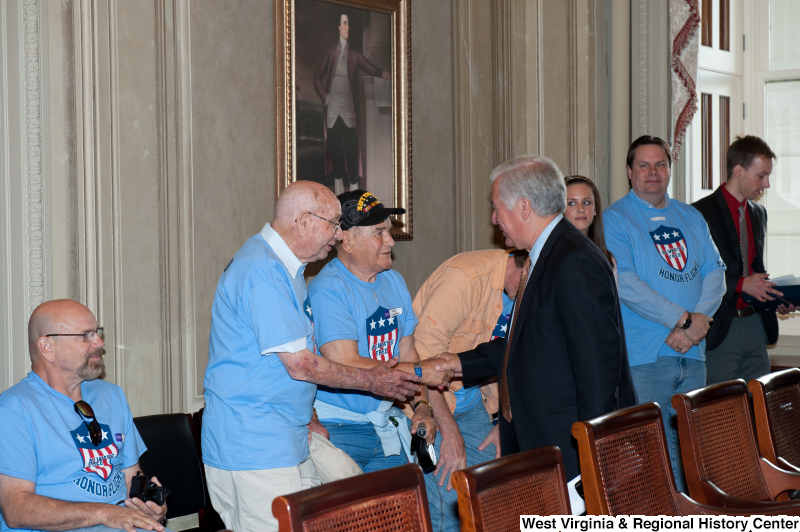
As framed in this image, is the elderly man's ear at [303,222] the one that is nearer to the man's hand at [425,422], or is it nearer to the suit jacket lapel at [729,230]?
the man's hand at [425,422]

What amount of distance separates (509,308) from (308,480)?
115 cm

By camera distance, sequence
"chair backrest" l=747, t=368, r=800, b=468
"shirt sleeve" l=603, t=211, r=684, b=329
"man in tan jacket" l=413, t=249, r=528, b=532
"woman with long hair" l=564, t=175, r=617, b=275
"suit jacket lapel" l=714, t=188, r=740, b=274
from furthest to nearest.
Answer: "suit jacket lapel" l=714, t=188, r=740, b=274 < "shirt sleeve" l=603, t=211, r=684, b=329 < "woman with long hair" l=564, t=175, r=617, b=275 < "man in tan jacket" l=413, t=249, r=528, b=532 < "chair backrest" l=747, t=368, r=800, b=468

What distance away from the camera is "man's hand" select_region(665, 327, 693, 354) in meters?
Result: 3.74

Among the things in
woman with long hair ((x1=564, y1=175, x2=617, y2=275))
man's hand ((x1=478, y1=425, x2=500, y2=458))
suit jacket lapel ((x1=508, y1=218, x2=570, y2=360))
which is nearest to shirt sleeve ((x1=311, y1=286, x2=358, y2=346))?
suit jacket lapel ((x1=508, y1=218, x2=570, y2=360))

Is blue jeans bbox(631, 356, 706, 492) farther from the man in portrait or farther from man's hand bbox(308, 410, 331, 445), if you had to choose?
the man in portrait

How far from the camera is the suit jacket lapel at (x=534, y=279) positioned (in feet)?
8.07

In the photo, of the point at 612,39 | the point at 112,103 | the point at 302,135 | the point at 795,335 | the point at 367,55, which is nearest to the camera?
the point at 112,103

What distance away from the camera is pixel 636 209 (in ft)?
13.1

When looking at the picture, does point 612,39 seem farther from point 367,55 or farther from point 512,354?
point 512,354

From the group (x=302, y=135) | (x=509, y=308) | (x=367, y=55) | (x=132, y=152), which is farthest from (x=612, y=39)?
(x=132, y=152)

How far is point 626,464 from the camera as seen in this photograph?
224 centimetres

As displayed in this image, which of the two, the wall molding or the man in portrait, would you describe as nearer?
the wall molding

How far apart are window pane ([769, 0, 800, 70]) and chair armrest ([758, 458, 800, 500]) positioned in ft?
14.3

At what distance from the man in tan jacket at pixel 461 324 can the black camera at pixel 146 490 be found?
108cm
